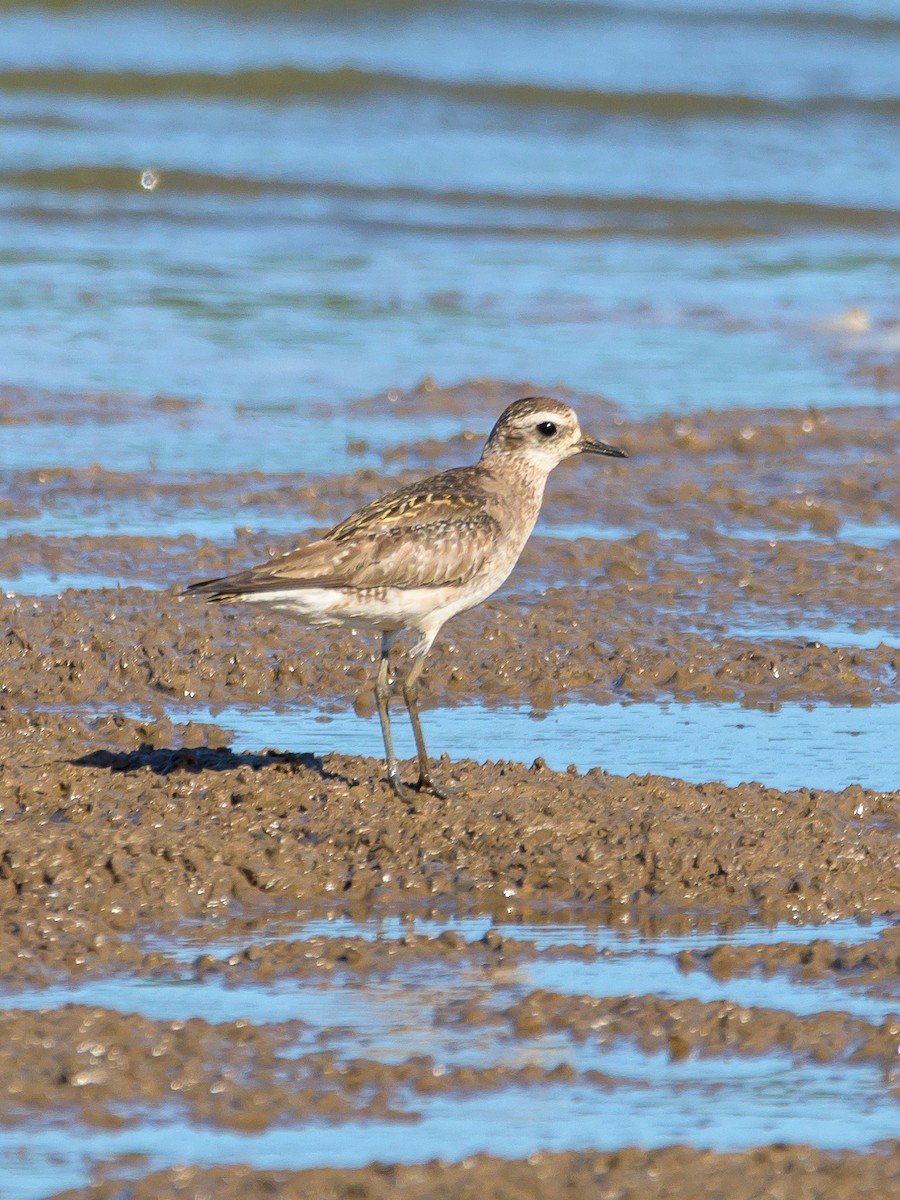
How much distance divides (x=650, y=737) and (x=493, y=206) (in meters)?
12.9

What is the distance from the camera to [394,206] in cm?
1925

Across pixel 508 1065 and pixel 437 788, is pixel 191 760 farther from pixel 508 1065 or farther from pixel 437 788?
pixel 508 1065

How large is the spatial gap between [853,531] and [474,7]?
62.2 ft

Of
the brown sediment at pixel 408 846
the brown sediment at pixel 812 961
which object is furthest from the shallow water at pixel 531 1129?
the brown sediment at pixel 408 846

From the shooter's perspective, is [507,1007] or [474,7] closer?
[507,1007]

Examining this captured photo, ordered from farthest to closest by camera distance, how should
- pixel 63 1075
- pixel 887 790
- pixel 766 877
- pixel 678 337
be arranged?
pixel 678 337
pixel 887 790
pixel 766 877
pixel 63 1075

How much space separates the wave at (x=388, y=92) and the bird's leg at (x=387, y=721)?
692 inches

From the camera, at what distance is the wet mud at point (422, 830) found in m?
4.34

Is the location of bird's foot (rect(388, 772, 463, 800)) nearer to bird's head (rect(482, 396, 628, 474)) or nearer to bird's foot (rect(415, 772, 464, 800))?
bird's foot (rect(415, 772, 464, 800))

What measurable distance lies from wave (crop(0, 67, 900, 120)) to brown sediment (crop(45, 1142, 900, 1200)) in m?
20.4

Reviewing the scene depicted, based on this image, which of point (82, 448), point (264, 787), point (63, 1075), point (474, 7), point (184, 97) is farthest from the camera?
point (474, 7)

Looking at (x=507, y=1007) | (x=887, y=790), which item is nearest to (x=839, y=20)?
(x=887, y=790)

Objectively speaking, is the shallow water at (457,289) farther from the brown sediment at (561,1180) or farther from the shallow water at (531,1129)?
the brown sediment at (561,1180)

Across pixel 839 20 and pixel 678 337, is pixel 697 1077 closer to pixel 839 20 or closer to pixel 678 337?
pixel 678 337
